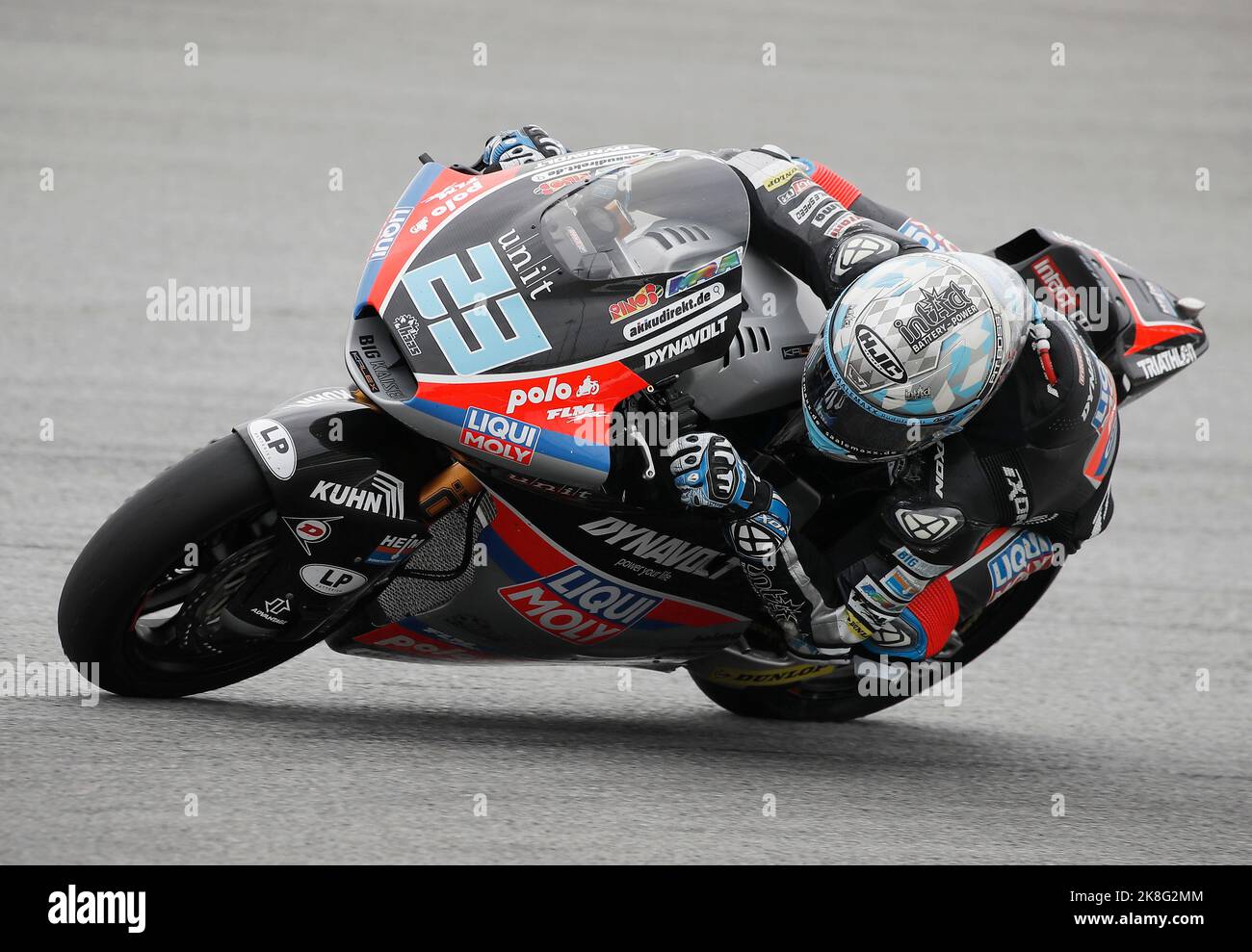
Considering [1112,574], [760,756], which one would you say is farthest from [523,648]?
[1112,574]

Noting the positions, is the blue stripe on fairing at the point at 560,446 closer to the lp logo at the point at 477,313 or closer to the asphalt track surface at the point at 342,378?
the lp logo at the point at 477,313

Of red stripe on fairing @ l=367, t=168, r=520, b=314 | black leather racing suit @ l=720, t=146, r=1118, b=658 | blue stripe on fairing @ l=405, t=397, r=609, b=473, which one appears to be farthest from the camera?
black leather racing suit @ l=720, t=146, r=1118, b=658

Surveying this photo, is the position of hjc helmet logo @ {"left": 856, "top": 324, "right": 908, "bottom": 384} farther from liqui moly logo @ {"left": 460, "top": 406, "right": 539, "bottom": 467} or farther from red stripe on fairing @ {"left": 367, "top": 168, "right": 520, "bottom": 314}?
red stripe on fairing @ {"left": 367, "top": 168, "right": 520, "bottom": 314}

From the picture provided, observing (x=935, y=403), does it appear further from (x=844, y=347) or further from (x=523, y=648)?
(x=523, y=648)

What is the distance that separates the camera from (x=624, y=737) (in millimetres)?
4723

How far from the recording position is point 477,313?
3762mm

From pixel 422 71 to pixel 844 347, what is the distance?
1108cm

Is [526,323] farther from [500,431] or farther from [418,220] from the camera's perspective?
[418,220]

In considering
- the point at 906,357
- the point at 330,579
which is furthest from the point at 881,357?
Answer: the point at 330,579

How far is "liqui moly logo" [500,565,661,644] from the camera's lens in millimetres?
4281

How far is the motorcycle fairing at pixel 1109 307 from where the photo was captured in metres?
4.71

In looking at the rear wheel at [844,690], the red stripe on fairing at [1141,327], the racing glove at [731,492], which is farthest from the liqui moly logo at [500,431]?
the red stripe on fairing at [1141,327]

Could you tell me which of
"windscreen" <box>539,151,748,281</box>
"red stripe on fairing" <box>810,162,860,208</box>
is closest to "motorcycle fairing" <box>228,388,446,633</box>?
"windscreen" <box>539,151,748,281</box>

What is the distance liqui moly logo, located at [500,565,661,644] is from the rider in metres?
0.36
